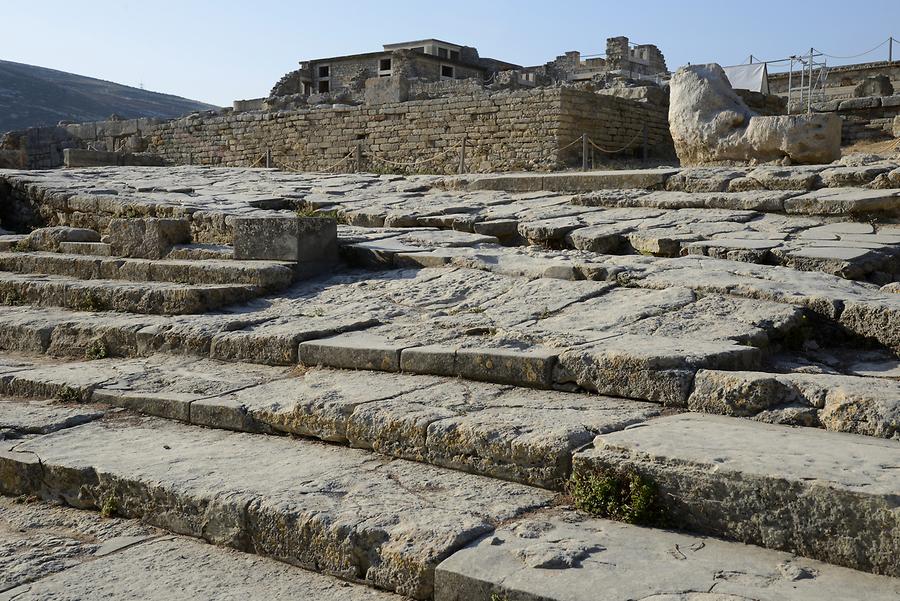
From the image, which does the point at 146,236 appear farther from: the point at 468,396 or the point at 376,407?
the point at 468,396

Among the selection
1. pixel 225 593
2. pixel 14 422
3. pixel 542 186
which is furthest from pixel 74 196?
pixel 225 593

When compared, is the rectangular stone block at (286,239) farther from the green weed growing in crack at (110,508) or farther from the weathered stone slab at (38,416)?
the green weed growing in crack at (110,508)

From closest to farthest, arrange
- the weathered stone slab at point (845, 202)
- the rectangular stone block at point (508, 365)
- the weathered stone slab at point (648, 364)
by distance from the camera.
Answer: the weathered stone slab at point (648, 364)
the rectangular stone block at point (508, 365)
the weathered stone slab at point (845, 202)

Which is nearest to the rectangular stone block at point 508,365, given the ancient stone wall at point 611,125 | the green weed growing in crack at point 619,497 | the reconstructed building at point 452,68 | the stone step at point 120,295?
the green weed growing in crack at point 619,497

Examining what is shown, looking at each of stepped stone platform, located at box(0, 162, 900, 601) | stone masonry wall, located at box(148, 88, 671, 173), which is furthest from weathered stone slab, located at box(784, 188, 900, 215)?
stone masonry wall, located at box(148, 88, 671, 173)

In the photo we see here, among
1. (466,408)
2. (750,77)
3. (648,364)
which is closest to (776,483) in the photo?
(648,364)

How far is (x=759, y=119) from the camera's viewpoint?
1038 cm

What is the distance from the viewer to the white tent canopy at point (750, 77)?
23.3 m

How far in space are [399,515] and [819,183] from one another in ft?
19.5

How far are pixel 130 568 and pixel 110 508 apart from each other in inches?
19.7

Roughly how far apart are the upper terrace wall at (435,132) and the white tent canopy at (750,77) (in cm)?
416

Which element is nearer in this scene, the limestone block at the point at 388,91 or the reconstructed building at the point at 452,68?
the limestone block at the point at 388,91

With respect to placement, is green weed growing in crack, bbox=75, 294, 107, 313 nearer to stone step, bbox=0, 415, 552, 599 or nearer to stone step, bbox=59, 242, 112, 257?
stone step, bbox=59, 242, 112, 257

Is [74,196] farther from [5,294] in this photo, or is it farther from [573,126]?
[573,126]
